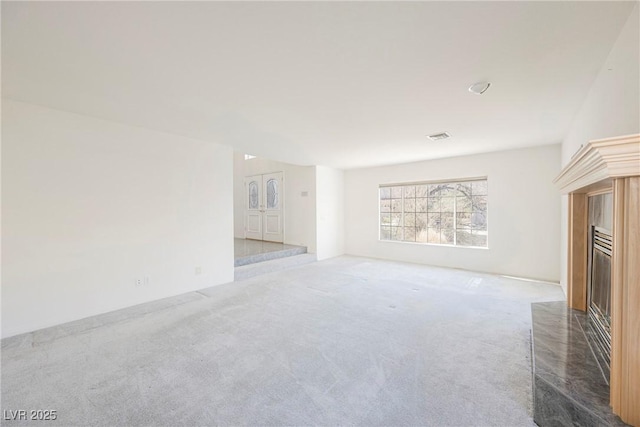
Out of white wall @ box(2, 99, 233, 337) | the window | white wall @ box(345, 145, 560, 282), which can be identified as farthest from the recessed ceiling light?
white wall @ box(2, 99, 233, 337)

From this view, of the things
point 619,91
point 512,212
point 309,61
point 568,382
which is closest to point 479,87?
point 619,91

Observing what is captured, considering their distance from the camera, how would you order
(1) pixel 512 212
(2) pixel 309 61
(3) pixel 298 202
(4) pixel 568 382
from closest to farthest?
1. (4) pixel 568 382
2. (2) pixel 309 61
3. (1) pixel 512 212
4. (3) pixel 298 202

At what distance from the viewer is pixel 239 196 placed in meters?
8.31

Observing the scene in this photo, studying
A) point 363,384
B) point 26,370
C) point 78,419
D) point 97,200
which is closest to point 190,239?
point 97,200

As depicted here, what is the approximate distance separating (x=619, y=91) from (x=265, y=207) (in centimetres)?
687

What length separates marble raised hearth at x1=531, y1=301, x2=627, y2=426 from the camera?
1285mm

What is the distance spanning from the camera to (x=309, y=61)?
1.95 metres

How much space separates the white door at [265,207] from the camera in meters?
7.25

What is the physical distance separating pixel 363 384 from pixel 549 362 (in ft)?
3.90

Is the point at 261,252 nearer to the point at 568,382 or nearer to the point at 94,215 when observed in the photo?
the point at 94,215

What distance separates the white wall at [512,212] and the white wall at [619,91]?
232 centimetres

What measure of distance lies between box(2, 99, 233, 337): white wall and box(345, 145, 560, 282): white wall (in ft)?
14.7

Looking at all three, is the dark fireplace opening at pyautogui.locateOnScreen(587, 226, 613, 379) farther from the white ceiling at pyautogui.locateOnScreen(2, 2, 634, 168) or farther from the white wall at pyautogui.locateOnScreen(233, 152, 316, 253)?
the white wall at pyautogui.locateOnScreen(233, 152, 316, 253)

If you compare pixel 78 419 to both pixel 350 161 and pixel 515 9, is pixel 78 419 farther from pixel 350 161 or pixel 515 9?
pixel 350 161
